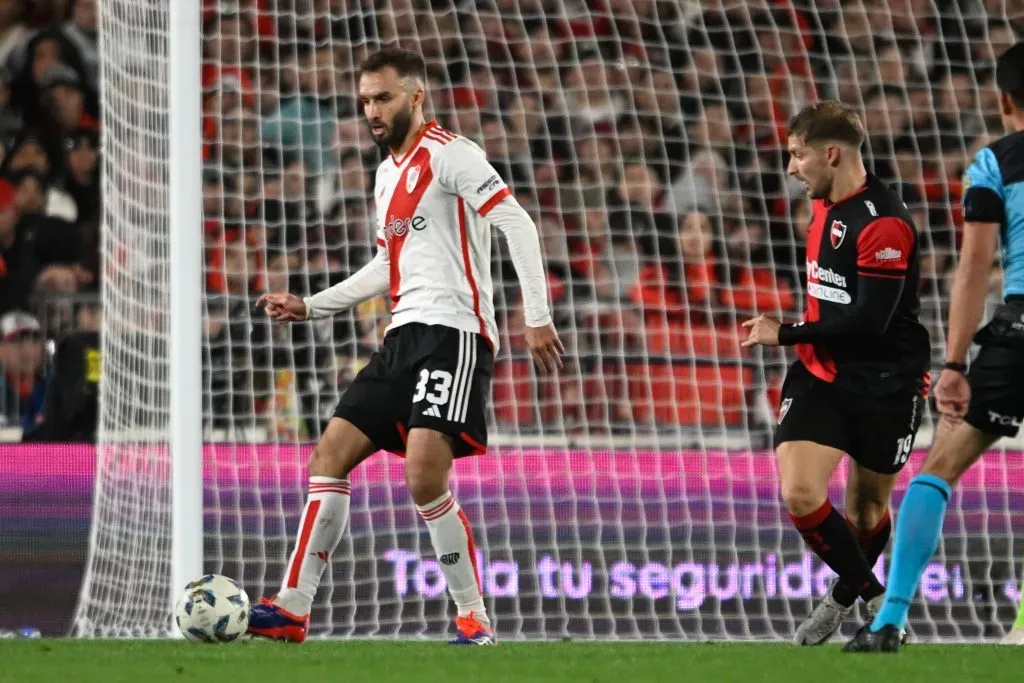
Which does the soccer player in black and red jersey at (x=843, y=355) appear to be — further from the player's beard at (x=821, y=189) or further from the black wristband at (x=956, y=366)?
the black wristband at (x=956, y=366)

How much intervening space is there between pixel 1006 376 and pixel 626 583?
295cm

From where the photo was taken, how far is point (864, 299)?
504 centimetres

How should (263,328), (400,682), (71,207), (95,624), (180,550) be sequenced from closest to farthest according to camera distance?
1. (400,682)
2. (180,550)
3. (95,624)
4. (263,328)
5. (71,207)

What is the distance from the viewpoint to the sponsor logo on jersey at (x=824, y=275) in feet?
17.1

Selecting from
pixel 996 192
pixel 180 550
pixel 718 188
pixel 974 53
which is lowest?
pixel 180 550

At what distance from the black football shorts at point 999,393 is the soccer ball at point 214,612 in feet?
6.97

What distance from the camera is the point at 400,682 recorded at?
4016 mm

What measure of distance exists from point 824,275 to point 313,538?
170cm

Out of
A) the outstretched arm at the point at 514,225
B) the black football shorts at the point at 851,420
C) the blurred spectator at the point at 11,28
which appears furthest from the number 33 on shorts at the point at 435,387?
the blurred spectator at the point at 11,28

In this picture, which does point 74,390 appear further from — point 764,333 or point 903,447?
point 903,447

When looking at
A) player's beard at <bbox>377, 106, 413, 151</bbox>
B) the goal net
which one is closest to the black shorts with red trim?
player's beard at <bbox>377, 106, 413, 151</bbox>

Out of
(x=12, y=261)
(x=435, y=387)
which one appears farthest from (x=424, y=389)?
(x=12, y=261)

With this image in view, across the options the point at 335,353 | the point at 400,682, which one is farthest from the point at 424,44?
the point at 400,682

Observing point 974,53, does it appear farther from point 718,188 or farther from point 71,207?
point 71,207
